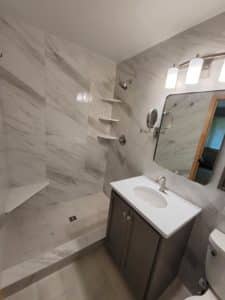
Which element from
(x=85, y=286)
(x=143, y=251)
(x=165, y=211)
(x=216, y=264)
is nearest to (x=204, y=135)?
(x=165, y=211)

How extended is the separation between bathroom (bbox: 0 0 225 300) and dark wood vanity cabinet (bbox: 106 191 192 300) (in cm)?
1

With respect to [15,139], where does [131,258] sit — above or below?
below

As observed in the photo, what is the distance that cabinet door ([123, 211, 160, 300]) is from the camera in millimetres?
880

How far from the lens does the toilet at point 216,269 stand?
79cm

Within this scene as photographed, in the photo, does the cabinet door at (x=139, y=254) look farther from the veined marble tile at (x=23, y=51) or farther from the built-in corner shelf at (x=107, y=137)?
the veined marble tile at (x=23, y=51)

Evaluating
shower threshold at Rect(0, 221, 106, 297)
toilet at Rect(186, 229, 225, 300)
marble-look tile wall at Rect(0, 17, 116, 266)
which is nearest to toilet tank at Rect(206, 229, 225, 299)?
toilet at Rect(186, 229, 225, 300)

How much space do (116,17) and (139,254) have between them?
6.13ft

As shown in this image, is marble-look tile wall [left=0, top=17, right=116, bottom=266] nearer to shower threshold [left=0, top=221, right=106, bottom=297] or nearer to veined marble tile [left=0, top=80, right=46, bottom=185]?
veined marble tile [left=0, top=80, right=46, bottom=185]

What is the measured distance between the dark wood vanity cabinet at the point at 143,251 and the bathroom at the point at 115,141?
0.5 inches

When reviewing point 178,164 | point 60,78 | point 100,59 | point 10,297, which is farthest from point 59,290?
point 100,59

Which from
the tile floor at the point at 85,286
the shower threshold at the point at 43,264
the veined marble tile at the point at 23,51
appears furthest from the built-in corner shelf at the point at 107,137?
the tile floor at the point at 85,286

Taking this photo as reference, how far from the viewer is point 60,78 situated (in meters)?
1.55

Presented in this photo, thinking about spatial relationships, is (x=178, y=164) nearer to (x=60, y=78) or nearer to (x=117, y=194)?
(x=117, y=194)

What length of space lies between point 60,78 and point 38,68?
23 centimetres
